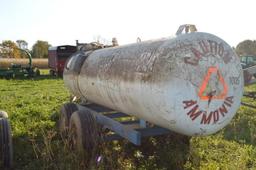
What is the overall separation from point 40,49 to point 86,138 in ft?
239

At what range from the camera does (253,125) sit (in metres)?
6.87

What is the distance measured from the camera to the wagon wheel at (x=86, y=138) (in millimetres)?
4573

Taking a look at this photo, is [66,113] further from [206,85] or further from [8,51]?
[8,51]

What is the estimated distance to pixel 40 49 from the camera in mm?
73625

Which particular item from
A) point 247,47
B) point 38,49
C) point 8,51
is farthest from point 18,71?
point 38,49

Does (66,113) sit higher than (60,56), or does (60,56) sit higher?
(60,56)

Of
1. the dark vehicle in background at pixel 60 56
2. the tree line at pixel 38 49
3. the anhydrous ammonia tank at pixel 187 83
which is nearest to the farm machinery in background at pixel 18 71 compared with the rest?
the dark vehicle in background at pixel 60 56

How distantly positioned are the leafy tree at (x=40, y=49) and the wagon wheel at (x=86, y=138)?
68369mm

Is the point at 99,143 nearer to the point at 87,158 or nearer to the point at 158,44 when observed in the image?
the point at 87,158

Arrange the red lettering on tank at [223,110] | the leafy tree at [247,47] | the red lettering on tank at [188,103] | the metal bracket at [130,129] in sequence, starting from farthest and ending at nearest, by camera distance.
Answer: the leafy tree at [247,47] < the metal bracket at [130,129] < the red lettering on tank at [223,110] < the red lettering on tank at [188,103]

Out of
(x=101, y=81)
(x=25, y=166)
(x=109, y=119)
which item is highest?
(x=101, y=81)

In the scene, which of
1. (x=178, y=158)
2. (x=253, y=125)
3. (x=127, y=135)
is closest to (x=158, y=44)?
(x=127, y=135)

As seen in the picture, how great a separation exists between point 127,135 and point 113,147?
1206 mm

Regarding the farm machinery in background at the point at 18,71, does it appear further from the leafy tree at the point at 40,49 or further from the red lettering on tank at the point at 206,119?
the leafy tree at the point at 40,49
